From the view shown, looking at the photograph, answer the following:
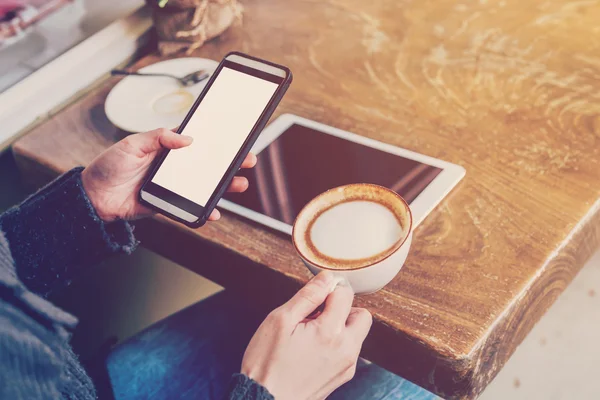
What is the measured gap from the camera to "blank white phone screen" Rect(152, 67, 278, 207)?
873 millimetres

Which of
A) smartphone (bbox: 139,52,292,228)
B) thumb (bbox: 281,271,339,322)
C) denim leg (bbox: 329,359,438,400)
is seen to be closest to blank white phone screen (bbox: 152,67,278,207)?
smartphone (bbox: 139,52,292,228)

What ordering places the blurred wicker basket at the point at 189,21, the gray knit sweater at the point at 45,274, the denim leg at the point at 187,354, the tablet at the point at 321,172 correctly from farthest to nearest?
the blurred wicker basket at the point at 189,21 → the denim leg at the point at 187,354 → the tablet at the point at 321,172 → the gray knit sweater at the point at 45,274

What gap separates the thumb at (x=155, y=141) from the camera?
35.4 inches

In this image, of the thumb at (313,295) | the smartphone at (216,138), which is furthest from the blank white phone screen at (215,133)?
→ the thumb at (313,295)

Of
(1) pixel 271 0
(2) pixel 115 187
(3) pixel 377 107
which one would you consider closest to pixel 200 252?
(2) pixel 115 187

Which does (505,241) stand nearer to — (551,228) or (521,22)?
(551,228)

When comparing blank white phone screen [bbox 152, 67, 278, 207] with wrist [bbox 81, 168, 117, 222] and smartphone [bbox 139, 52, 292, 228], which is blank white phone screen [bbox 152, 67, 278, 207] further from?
wrist [bbox 81, 168, 117, 222]

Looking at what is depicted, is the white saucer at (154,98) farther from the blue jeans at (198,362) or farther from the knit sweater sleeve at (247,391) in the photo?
the knit sweater sleeve at (247,391)

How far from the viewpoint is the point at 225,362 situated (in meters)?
1.04

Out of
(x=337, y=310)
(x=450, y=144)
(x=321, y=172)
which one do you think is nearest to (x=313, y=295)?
(x=337, y=310)

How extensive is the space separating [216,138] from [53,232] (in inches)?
12.4

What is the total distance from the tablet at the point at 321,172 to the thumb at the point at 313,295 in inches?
7.6

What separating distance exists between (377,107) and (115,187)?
1.66ft

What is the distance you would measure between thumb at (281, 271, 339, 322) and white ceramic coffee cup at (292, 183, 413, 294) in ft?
0.04
